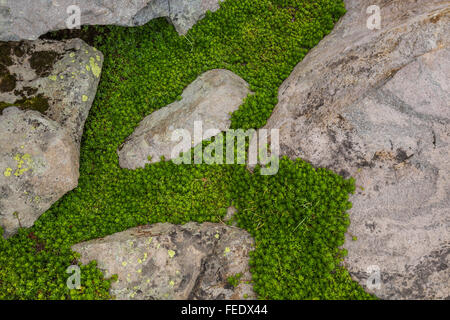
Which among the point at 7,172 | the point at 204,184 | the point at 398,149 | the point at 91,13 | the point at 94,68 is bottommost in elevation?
the point at 204,184

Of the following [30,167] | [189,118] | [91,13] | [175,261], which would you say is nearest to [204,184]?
[189,118]

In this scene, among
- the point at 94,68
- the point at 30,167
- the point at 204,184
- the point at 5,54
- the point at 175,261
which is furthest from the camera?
the point at 94,68

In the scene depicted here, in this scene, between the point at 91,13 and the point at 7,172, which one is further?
the point at 91,13

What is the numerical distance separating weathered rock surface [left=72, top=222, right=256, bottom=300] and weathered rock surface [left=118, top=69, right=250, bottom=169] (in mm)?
1708

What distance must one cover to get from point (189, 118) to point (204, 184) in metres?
1.44

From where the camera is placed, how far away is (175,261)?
6223 millimetres

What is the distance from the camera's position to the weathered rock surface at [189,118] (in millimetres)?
7055

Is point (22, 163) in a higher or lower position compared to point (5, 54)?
lower

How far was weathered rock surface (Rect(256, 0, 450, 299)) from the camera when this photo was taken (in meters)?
5.75

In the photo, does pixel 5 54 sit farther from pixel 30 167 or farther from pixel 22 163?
pixel 30 167

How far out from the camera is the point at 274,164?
6441 millimetres

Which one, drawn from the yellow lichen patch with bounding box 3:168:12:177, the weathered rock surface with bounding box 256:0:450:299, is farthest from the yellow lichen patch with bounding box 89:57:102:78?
the weathered rock surface with bounding box 256:0:450:299

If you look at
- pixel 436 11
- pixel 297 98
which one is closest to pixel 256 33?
pixel 297 98

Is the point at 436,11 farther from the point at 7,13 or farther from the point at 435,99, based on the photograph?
the point at 7,13
